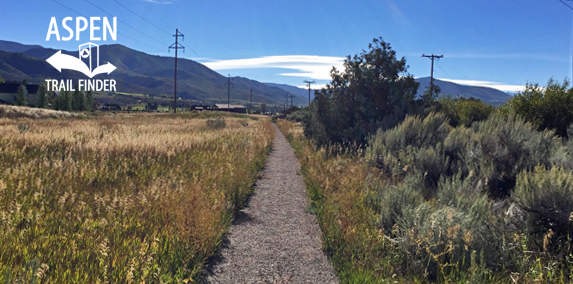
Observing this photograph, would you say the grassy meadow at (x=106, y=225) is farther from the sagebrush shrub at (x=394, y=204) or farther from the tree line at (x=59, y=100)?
the tree line at (x=59, y=100)

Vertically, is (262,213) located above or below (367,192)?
below

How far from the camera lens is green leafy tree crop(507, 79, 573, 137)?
13.7m

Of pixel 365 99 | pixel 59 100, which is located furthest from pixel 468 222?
pixel 59 100

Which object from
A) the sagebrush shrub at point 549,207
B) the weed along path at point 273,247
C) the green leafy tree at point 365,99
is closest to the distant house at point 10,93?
the green leafy tree at point 365,99

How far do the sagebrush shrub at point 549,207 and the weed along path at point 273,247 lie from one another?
2.91 meters

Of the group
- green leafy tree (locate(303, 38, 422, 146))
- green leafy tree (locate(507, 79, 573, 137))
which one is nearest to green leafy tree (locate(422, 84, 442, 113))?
green leafy tree (locate(303, 38, 422, 146))

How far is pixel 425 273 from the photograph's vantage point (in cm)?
421

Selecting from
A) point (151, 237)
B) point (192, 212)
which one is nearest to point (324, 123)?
point (192, 212)

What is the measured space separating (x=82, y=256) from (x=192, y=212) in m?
2.07

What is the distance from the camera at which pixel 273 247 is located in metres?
5.67

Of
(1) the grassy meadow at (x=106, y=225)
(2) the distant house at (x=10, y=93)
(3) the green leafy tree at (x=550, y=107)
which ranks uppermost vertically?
(2) the distant house at (x=10, y=93)

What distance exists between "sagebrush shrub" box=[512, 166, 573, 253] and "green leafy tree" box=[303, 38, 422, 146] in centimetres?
1046

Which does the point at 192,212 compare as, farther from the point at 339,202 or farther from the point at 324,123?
the point at 324,123

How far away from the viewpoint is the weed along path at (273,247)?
4668 millimetres
